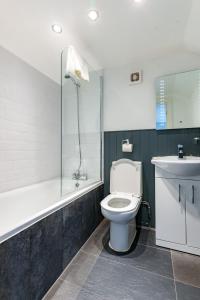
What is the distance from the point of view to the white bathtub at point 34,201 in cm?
122

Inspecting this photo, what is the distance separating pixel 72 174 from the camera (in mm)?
2170

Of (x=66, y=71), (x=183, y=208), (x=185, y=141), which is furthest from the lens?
(x=185, y=141)

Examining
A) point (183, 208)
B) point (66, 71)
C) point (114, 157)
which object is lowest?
point (183, 208)

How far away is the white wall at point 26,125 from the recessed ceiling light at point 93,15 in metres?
1.06

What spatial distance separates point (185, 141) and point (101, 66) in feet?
5.19

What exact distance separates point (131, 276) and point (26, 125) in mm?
2018

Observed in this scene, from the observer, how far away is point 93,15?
142cm

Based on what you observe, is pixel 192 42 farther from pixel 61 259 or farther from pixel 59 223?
pixel 61 259

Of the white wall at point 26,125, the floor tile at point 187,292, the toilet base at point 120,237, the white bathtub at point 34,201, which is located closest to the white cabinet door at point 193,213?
the floor tile at point 187,292

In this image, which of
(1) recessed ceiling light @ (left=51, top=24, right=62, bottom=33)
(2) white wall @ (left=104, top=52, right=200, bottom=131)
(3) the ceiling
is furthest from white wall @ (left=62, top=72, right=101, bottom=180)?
(1) recessed ceiling light @ (left=51, top=24, right=62, bottom=33)

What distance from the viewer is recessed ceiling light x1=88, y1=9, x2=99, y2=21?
1.39 meters

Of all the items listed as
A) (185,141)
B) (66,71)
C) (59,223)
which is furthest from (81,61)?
(59,223)

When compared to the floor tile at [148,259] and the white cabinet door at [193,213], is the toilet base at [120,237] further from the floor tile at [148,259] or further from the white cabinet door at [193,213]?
the white cabinet door at [193,213]

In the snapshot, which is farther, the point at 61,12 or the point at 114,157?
the point at 114,157
